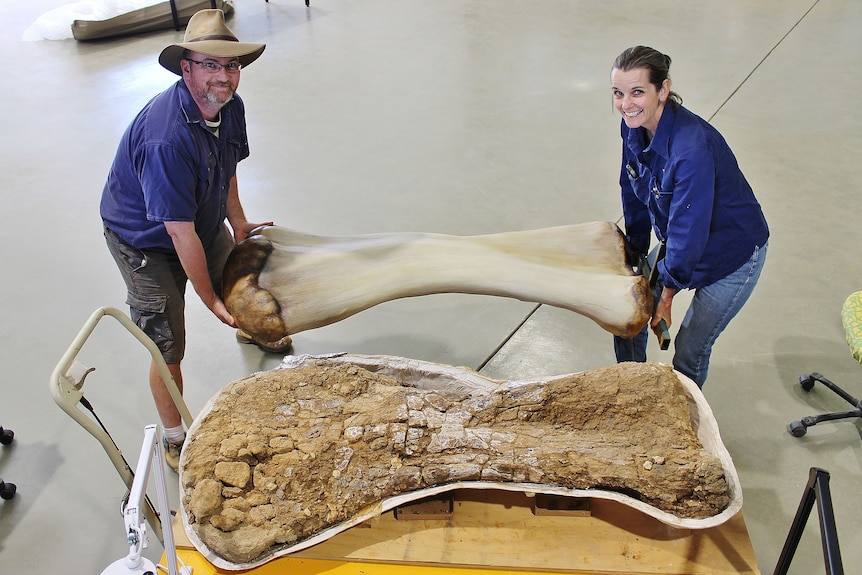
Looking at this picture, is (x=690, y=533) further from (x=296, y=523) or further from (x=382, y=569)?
(x=296, y=523)

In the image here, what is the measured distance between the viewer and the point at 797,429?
2.88m

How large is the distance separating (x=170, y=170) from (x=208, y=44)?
415 millimetres

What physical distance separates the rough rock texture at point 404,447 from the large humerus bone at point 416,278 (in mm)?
212

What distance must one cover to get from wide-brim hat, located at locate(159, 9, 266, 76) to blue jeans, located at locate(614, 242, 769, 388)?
1.73 metres

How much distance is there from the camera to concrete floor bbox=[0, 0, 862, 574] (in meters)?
2.87

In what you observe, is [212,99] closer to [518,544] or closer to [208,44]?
[208,44]

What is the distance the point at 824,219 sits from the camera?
4.18 m

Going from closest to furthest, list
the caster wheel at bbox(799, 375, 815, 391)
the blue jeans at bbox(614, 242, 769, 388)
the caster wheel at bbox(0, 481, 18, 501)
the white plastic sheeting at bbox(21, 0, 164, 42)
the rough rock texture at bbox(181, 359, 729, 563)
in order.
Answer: the rough rock texture at bbox(181, 359, 729, 563), the blue jeans at bbox(614, 242, 769, 388), the caster wheel at bbox(0, 481, 18, 501), the caster wheel at bbox(799, 375, 815, 391), the white plastic sheeting at bbox(21, 0, 164, 42)

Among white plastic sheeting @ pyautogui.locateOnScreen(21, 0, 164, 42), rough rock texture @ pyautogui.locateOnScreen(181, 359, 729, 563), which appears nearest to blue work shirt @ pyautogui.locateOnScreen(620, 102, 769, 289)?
rough rock texture @ pyautogui.locateOnScreen(181, 359, 729, 563)

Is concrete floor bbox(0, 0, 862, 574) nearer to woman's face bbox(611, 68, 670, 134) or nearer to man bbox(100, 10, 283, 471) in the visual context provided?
man bbox(100, 10, 283, 471)

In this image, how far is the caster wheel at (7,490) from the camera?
2.66 meters

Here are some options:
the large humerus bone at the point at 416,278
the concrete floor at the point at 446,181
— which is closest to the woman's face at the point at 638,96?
the large humerus bone at the point at 416,278

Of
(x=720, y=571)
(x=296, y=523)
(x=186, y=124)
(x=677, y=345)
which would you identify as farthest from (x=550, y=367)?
(x=186, y=124)

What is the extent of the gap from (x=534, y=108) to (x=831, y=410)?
3.29 meters
